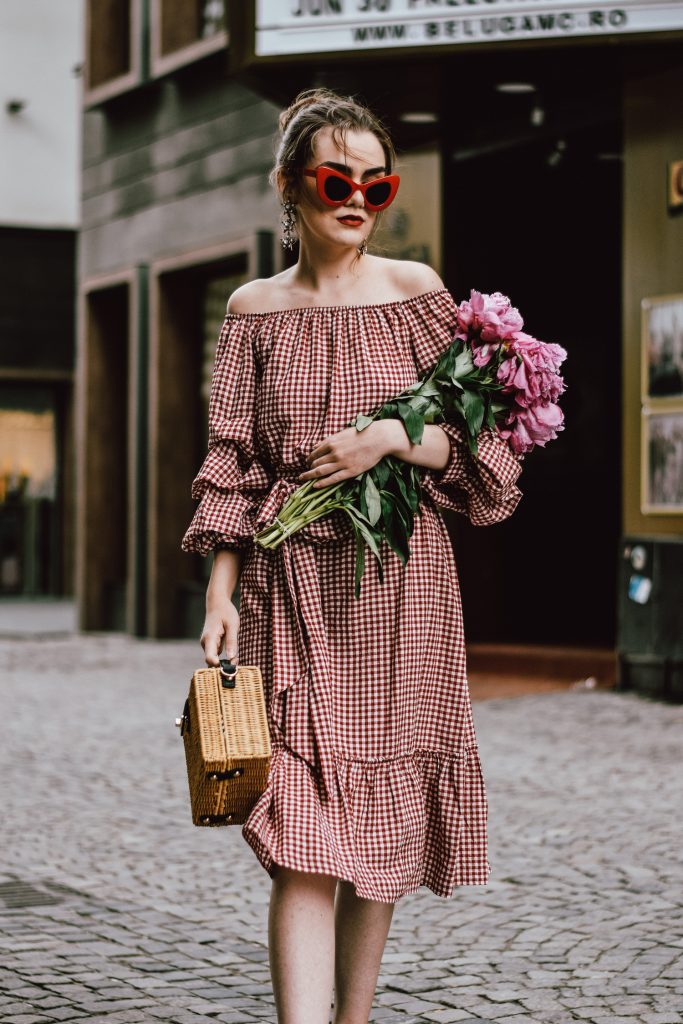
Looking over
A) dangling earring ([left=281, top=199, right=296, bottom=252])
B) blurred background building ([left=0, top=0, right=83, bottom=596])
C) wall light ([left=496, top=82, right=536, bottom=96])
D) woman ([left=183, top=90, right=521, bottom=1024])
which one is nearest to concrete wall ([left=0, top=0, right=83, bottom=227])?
blurred background building ([left=0, top=0, right=83, bottom=596])

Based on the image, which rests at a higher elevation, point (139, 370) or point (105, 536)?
point (139, 370)

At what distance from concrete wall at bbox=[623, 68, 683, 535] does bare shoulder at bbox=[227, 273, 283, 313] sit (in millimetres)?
6912

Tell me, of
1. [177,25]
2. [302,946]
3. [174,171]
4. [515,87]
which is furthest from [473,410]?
[177,25]

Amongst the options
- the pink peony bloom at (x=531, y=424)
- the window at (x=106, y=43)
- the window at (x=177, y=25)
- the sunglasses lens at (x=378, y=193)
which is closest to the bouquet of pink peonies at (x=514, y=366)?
the pink peony bloom at (x=531, y=424)

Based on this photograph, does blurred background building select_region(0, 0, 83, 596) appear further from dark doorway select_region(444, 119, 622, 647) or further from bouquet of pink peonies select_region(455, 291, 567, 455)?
bouquet of pink peonies select_region(455, 291, 567, 455)

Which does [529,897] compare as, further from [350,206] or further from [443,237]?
[443,237]

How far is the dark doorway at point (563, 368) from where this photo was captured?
11945 millimetres

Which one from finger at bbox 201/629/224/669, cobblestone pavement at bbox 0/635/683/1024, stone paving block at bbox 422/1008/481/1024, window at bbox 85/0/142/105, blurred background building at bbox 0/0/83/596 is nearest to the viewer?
finger at bbox 201/629/224/669

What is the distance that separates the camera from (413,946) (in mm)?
4516

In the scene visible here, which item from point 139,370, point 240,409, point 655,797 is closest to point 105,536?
point 139,370

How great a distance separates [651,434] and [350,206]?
7.11 m

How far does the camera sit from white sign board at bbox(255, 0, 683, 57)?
30.2 feet

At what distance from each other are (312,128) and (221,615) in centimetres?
93

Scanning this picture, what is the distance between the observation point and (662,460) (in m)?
9.94
